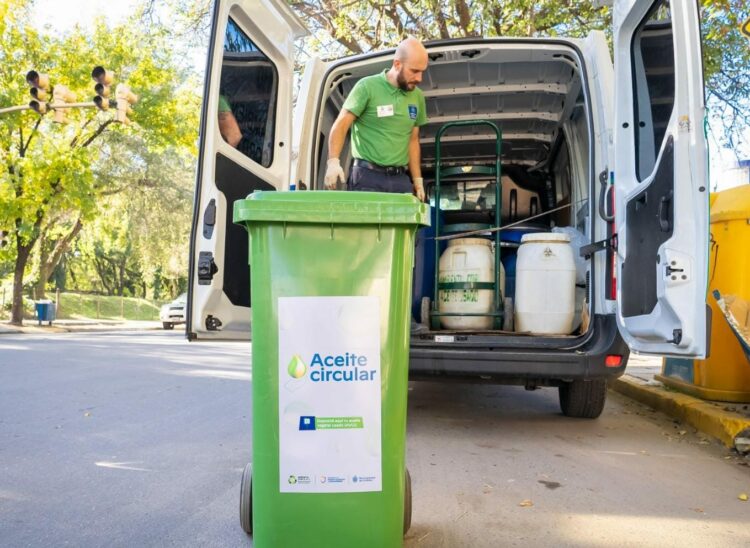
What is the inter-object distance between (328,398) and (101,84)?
14905mm

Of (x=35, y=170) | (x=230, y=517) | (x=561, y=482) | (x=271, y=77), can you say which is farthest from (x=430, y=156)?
(x=35, y=170)

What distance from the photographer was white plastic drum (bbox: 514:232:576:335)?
4.59 meters

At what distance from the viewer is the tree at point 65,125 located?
19.8 metres

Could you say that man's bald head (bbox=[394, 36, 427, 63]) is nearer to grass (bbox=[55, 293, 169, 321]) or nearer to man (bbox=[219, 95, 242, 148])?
man (bbox=[219, 95, 242, 148])

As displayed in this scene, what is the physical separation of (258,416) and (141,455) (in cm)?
209

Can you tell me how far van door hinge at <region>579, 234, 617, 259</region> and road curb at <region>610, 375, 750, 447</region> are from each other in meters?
1.45

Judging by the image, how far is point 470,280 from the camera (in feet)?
15.9

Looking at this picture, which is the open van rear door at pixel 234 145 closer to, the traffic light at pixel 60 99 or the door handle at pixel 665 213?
the door handle at pixel 665 213

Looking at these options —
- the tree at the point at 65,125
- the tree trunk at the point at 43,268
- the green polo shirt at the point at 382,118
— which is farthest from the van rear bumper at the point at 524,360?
the tree trunk at the point at 43,268

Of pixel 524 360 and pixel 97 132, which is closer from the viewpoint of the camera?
pixel 524 360

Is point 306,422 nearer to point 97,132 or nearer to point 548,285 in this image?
point 548,285

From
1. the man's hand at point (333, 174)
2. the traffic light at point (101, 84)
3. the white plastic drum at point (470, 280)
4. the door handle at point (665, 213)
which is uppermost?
the traffic light at point (101, 84)

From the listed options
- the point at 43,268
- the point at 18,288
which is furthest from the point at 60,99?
the point at 43,268

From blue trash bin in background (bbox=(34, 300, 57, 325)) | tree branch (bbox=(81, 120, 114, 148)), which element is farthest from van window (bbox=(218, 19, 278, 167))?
blue trash bin in background (bbox=(34, 300, 57, 325))
